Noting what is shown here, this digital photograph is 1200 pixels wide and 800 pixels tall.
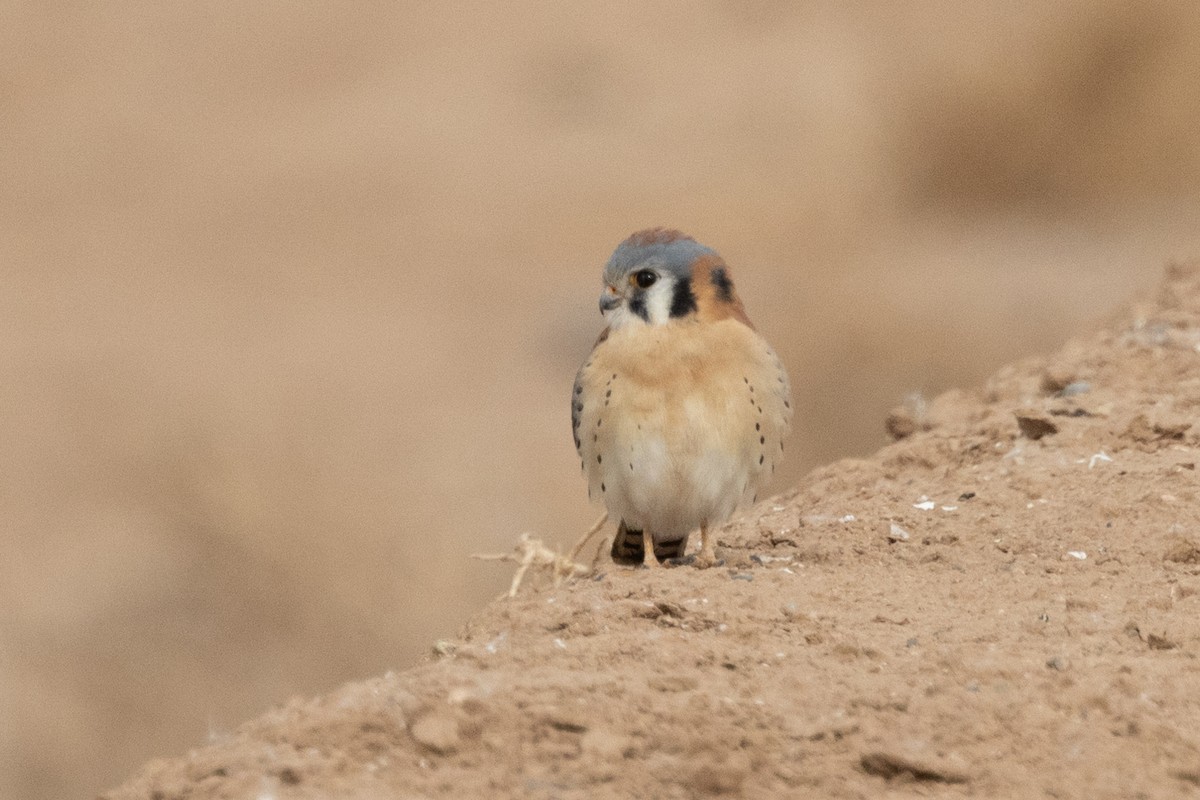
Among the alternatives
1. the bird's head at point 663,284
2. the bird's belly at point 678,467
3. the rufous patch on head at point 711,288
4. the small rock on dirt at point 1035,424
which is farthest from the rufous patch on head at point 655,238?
the small rock on dirt at point 1035,424

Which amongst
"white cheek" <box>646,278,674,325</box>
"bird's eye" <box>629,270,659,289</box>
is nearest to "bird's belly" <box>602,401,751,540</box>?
"white cheek" <box>646,278,674,325</box>

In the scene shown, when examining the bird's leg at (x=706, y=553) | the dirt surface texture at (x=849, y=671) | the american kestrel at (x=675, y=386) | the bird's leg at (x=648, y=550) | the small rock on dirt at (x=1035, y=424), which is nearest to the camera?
the dirt surface texture at (x=849, y=671)

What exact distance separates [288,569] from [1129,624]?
28.0 ft

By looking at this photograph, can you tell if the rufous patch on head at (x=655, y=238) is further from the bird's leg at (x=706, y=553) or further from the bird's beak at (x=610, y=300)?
the bird's leg at (x=706, y=553)

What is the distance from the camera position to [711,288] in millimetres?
5730

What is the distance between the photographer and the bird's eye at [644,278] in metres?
5.72

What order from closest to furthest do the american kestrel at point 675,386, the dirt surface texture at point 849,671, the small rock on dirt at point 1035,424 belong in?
the dirt surface texture at point 849,671, the american kestrel at point 675,386, the small rock on dirt at point 1035,424

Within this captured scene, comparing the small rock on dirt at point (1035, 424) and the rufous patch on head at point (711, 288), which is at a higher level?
the rufous patch on head at point (711, 288)

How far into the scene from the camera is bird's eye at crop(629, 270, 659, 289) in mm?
5723

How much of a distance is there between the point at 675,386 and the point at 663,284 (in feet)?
1.03

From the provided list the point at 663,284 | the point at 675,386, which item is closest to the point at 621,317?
the point at 663,284

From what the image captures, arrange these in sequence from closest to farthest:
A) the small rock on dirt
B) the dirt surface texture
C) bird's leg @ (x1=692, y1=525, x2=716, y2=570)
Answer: the dirt surface texture
bird's leg @ (x1=692, y1=525, x2=716, y2=570)
the small rock on dirt

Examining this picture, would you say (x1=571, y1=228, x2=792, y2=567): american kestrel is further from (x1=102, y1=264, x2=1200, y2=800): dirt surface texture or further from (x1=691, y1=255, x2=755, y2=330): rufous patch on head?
(x1=102, y1=264, x2=1200, y2=800): dirt surface texture

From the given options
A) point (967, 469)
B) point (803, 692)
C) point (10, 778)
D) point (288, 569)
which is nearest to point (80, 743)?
point (10, 778)
